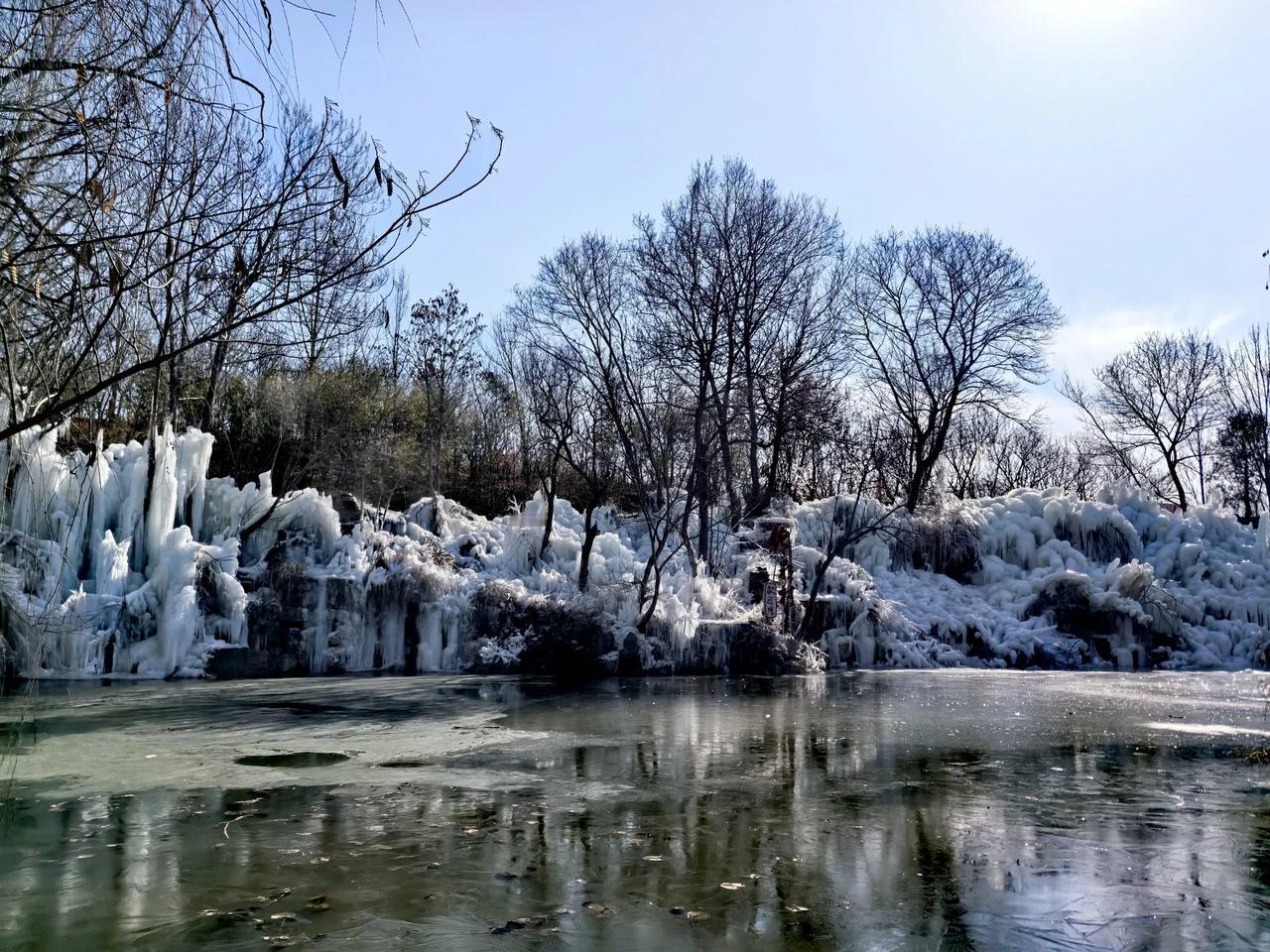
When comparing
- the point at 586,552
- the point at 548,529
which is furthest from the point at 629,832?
the point at 548,529

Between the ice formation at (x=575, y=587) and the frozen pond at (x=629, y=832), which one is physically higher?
→ the ice formation at (x=575, y=587)

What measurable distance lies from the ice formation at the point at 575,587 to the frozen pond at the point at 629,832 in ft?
18.0

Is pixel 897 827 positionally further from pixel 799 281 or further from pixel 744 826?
pixel 799 281

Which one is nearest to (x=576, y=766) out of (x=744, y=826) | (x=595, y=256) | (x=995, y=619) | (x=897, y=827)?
(x=744, y=826)

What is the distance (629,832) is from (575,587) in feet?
51.1

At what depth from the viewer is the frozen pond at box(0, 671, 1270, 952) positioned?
430cm

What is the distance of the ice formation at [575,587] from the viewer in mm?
17047

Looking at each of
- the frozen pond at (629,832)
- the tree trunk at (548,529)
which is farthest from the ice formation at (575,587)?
the frozen pond at (629,832)

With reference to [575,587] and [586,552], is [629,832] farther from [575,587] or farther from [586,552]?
[586,552]

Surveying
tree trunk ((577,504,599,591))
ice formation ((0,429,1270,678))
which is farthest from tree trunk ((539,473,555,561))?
tree trunk ((577,504,599,591))

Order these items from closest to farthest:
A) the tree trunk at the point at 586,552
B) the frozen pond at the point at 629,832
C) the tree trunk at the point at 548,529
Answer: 1. the frozen pond at the point at 629,832
2. the tree trunk at the point at 586,552
3. the tree trunk at the point at 548,529

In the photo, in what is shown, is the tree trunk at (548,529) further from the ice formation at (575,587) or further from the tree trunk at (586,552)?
the tree trunk at (586,552)

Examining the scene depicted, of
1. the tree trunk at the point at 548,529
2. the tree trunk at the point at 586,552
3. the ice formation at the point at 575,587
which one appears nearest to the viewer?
the ice formation at the point at 575,587

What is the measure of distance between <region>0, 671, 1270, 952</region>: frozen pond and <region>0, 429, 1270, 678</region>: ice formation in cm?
549
